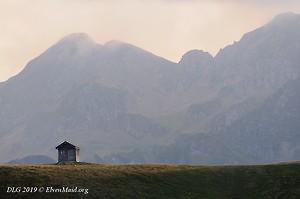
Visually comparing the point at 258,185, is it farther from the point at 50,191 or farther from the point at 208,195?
the point at 50,191

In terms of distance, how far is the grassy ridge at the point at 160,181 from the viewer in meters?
107

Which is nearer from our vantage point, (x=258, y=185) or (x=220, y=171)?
(x=258, y=185)

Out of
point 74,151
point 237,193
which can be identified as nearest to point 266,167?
point 237,193

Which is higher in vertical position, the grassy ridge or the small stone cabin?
the small stone cabin

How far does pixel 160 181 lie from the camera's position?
11656cm

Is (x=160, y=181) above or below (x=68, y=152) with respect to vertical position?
below

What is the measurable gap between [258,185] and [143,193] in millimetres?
21808

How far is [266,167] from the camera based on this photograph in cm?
12825

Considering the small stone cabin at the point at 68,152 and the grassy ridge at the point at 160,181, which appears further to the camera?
the small stone cabin at the point at 68,152

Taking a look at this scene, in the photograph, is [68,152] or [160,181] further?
[68,152]

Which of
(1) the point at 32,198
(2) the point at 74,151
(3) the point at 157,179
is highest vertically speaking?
(2) the point at 74,151

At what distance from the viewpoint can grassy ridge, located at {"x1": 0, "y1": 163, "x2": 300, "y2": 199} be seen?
10718cm

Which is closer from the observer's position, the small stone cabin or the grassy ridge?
the grassy ridge

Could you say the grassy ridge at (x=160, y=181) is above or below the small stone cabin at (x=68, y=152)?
below
